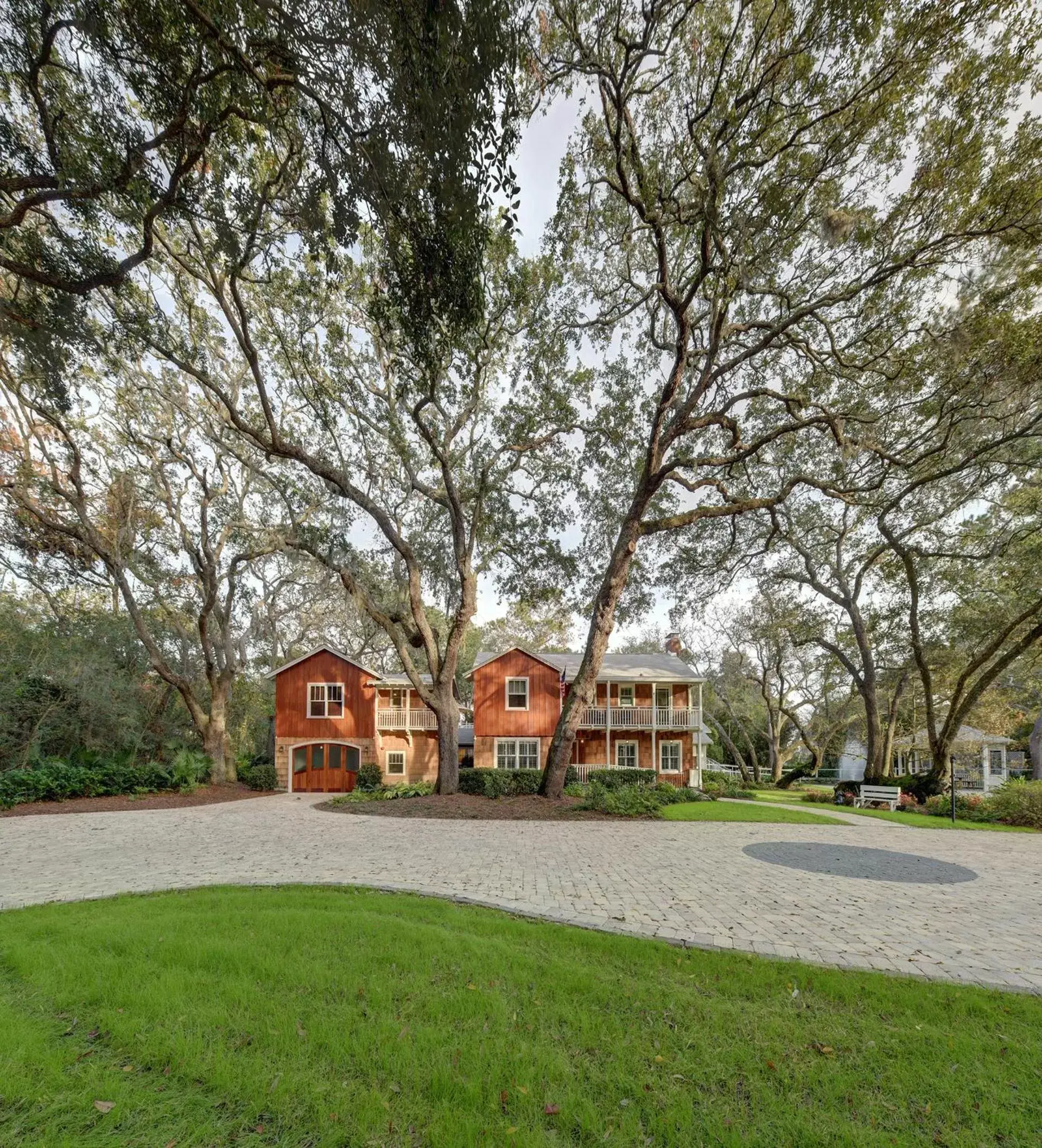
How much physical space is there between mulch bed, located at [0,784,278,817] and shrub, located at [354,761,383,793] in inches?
131

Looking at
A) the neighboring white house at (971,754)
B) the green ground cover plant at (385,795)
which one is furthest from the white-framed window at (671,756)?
the neighboring white house at (971,754)

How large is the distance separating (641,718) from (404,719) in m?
9.02

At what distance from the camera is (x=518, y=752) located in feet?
69.4

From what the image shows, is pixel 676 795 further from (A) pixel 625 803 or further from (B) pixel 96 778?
(B) pixel 96 778

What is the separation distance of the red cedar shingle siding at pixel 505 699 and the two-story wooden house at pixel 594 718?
0.8 inches

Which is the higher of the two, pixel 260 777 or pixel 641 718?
pixel 641 718

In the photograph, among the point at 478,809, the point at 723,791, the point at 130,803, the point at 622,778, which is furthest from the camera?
the point at 723,791

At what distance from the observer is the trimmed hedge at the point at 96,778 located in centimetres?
1419

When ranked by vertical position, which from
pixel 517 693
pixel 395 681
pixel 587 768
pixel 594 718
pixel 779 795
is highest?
pixel 395 681

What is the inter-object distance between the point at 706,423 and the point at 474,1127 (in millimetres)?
14089

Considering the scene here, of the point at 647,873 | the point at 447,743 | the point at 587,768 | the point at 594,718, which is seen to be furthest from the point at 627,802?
the point at 594,718

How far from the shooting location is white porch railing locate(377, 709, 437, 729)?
20.9 m

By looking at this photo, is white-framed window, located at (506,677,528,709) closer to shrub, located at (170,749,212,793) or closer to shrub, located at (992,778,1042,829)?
shrub, located at (170,749,212,793)

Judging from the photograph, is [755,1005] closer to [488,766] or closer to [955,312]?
[955,312]
